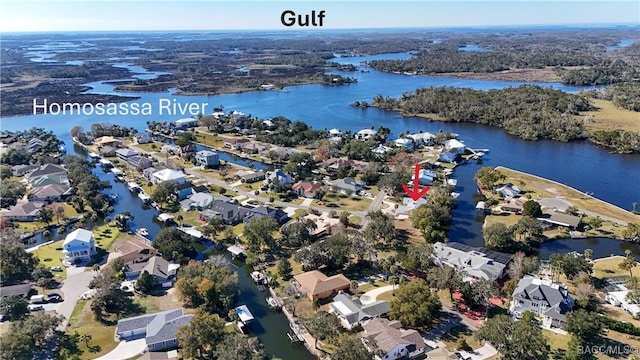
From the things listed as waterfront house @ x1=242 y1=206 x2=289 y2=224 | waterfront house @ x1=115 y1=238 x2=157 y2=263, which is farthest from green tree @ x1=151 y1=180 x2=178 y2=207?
waterfront house @ x1=242 y1=206 x2=289 y2=224

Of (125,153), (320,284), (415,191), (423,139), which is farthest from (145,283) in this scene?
(423,139)

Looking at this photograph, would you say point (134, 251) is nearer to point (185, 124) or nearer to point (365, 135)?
point (365, 135)

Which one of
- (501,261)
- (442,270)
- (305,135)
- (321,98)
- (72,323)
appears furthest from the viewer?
(321,98)

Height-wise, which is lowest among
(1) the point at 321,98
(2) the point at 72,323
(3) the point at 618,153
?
(2) the point at 72,323

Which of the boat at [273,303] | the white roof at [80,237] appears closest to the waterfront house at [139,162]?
the white roof at [80,237]

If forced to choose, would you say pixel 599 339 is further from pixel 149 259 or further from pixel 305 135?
pixel 305 135

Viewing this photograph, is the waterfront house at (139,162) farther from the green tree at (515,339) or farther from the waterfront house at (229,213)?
the green tree at (515,339)

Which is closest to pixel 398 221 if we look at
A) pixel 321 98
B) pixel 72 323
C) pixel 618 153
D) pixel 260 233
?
pixel 260 233
